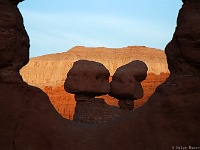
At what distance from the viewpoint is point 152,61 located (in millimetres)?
59438

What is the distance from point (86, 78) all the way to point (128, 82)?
6.14ft

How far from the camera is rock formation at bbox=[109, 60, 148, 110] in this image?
11.3m

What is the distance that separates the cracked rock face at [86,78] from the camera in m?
10.0

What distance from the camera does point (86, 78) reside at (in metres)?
10.0

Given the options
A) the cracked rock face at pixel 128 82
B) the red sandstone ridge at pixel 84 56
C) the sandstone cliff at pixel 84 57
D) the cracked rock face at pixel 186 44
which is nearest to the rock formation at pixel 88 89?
the cracked rock face at pixel 128 82

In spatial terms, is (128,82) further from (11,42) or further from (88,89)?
(11,42)

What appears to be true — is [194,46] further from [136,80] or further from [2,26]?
[136,80]

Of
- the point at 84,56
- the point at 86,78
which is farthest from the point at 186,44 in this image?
the point at 84,56

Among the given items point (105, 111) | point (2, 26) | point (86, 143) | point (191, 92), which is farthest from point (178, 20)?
point (105, 111)

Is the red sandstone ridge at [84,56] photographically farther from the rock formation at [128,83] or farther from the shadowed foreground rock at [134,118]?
the shadowed foreground rock at [134,118]

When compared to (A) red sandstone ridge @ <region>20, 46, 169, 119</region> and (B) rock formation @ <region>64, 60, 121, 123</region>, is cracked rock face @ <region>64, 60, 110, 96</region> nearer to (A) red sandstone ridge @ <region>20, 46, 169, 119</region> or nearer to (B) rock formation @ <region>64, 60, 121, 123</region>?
(B) rock formation @ <region>64, 60, 121, 123</region>

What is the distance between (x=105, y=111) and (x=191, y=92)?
7184mm

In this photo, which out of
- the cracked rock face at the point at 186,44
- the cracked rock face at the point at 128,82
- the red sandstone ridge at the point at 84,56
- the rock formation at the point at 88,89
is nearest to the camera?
the cracked rock face at the point at 186,44

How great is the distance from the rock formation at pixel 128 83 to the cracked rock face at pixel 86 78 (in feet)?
3.87
